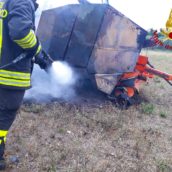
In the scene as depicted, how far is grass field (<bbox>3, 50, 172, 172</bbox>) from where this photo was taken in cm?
395

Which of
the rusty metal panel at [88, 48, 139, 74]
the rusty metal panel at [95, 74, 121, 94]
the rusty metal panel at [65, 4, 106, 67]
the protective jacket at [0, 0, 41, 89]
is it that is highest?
the protective jacket at [0, 0, 41, 89]

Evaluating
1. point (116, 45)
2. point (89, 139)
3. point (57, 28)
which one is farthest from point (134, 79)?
point (89, 139)

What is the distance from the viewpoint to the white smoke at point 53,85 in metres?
6.32

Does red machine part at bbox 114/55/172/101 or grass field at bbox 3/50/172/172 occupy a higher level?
grass field at bbox 3/50/172/172

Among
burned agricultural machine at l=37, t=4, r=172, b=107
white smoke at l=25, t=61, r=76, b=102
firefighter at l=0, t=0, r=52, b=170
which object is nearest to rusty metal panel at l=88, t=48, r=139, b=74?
burned agricultural machine at l=37, t=4, r=172, b=107

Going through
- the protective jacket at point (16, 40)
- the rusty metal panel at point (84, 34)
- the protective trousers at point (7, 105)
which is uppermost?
the protective jacket at point (16, 40)

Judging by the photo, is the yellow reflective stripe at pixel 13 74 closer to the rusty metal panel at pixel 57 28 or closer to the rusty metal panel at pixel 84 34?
the rusty metal panel at pixel 84 34

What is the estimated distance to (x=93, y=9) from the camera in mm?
6094

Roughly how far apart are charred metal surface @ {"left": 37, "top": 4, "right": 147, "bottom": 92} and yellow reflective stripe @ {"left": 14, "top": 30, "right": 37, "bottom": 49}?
8.94ft

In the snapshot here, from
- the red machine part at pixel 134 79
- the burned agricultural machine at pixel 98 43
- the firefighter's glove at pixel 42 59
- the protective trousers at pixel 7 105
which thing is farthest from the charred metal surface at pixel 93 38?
the protective trousers at pixel 7 105

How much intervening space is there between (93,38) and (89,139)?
2.08m

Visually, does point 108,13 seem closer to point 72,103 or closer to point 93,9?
point 93,9

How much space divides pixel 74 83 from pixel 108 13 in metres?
1.58

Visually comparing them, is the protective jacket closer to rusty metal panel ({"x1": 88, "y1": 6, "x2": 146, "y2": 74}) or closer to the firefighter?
the firefighter
